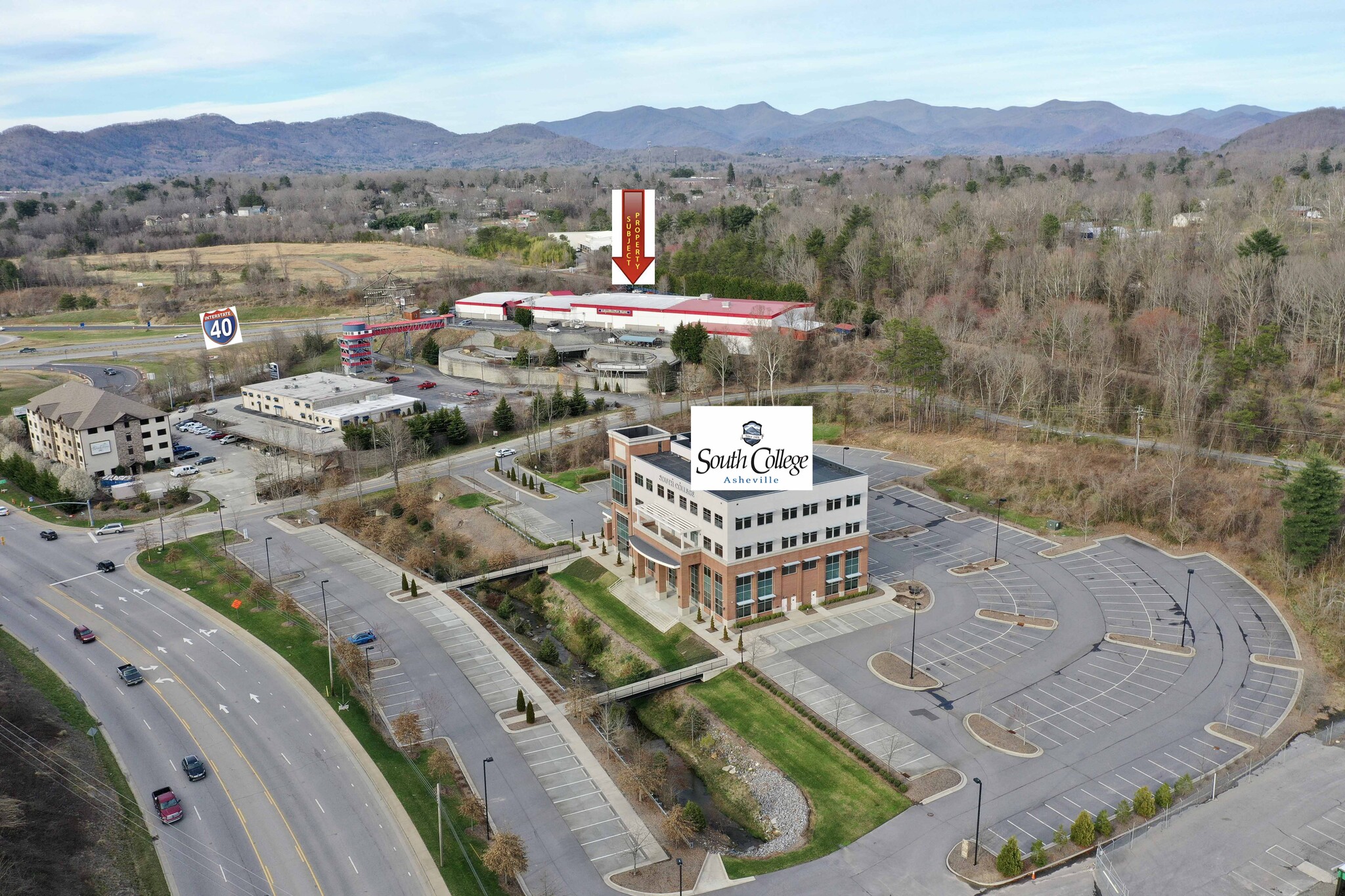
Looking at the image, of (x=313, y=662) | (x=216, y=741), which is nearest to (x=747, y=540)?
(x=313, y=662)

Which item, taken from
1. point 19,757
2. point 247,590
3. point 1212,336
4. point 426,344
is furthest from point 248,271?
point 1212,336

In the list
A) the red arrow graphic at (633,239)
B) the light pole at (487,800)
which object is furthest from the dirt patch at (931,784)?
the red arrow graphic at (633,239)

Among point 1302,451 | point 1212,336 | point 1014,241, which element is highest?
point 1014,241

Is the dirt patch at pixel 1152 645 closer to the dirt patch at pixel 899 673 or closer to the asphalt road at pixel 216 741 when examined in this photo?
the dirt patch at pixel 899 673

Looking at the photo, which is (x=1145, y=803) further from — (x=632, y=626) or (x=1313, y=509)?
(x=632, y=626)

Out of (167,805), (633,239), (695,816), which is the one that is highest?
(633,239)

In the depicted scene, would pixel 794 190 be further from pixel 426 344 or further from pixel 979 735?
pixel 979 735

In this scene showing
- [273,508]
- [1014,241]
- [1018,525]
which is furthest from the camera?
[1014,241]
